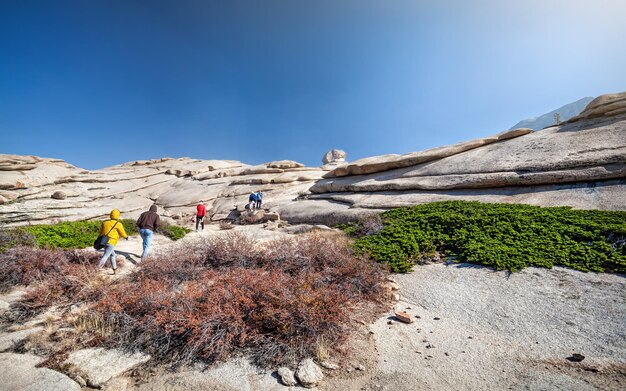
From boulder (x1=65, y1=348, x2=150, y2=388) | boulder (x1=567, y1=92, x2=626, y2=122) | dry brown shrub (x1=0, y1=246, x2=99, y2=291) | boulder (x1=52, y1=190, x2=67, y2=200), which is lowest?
boulder (x1=65, y1=348, x2=150, y2=388)

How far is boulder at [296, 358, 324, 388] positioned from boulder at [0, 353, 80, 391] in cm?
314

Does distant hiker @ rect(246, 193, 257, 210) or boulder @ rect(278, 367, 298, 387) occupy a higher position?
distant hiker @ rect(246, 193, 257, 210)

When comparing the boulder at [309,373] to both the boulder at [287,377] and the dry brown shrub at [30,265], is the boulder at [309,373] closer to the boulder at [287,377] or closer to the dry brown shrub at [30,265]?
the boulder at [287,377]

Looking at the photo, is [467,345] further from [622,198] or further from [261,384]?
[622,198]

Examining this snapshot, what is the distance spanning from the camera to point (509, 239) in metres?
8.15

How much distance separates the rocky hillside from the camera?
13094mm

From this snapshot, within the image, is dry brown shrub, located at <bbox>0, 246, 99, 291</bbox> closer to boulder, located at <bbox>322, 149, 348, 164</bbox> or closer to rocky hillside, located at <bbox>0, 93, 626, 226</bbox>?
rocky hillside, located at <bbox>0, 93, 626, 226</bbox>

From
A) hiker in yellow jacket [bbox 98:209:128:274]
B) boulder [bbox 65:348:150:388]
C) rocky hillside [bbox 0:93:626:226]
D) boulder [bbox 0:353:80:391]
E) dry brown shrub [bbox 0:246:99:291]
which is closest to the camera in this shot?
boulder [bbox 0:353:80:391]

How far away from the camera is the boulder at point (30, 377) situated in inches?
140

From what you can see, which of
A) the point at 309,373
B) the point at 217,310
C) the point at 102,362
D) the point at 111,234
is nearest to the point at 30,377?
the point at 102,362

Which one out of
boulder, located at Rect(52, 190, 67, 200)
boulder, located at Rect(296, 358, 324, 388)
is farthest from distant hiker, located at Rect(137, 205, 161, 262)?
boulder, located at Rect(52, 190, 67, 200)

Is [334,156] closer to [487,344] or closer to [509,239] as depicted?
[509,239]

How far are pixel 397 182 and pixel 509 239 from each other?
433 inches

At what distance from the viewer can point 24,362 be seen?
4.05 meters
